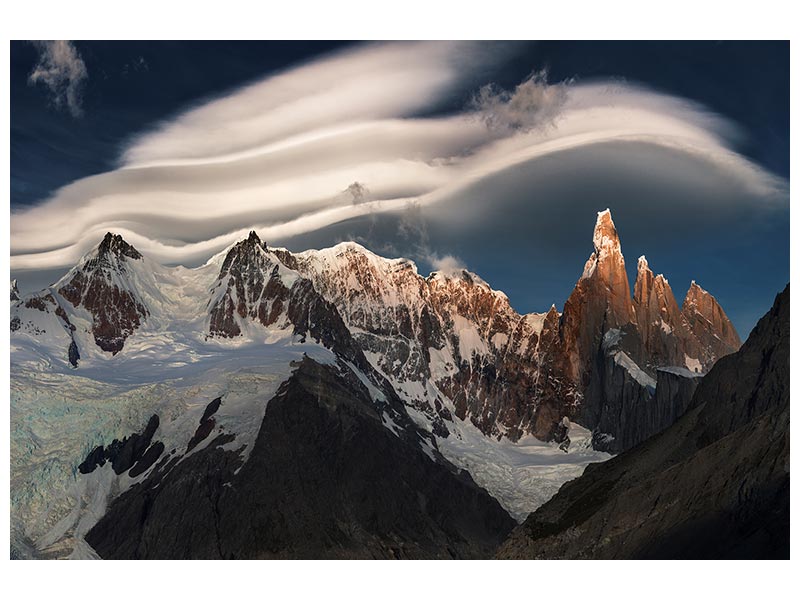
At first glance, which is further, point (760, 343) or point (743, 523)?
point (760, 343)

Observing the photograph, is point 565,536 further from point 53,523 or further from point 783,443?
point 53,523

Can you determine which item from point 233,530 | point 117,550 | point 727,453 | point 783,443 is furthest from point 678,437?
Result: point 117,550

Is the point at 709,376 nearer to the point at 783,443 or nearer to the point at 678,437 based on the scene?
the point at 678,437

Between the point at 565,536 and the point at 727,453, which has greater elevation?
the point at 727,453

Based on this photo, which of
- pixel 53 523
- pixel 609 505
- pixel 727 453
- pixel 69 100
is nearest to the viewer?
pixel 727 453

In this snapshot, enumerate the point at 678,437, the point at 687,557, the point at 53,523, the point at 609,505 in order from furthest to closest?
the point at 53,523 < the point at 678,437 < the point at 609,505 < the point at 687,557

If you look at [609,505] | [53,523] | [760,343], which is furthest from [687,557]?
[53,523]

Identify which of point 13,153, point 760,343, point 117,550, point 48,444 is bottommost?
point 117,550
